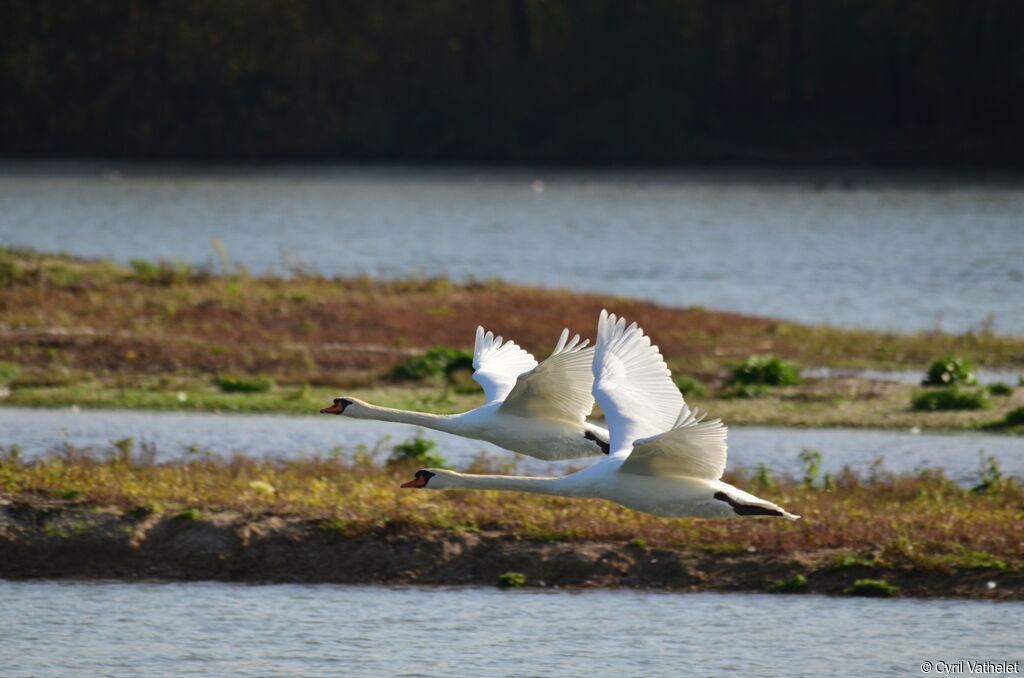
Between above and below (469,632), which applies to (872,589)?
above

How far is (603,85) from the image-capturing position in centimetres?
11288

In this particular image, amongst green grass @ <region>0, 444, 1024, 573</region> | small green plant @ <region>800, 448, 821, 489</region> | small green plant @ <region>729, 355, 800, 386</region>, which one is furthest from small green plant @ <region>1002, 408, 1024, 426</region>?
green grass @ <region>0, 444, 1024, 573</region>

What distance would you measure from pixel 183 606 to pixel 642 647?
4603 mm

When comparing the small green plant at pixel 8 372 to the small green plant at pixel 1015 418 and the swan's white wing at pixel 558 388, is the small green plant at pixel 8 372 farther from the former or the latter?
the swan's white wing at pixel 558 388

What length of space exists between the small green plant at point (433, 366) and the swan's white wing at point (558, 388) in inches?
578

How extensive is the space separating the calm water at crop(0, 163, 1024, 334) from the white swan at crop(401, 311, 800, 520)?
28.8 meters

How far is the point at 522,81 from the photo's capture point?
114 m

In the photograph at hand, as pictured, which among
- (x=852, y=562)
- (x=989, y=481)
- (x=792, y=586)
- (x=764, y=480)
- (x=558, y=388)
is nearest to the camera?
(x=558, y=388)

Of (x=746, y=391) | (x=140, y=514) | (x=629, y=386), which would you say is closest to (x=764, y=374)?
(x=746, y=391)

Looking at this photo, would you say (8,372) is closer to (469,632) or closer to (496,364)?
(469,632)

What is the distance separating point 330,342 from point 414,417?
18106 millimetres

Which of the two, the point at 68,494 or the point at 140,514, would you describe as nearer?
the point at 140,514

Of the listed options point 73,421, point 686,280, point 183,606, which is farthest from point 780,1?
point 183,606

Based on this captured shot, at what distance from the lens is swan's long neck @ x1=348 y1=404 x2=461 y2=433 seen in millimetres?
13766
